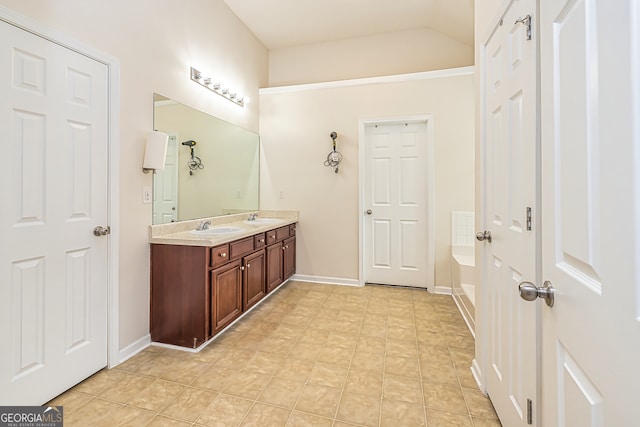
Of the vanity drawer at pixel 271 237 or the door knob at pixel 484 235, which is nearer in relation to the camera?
the door knob at pixel 484 235

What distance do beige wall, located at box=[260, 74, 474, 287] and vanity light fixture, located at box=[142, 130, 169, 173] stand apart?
1896mm

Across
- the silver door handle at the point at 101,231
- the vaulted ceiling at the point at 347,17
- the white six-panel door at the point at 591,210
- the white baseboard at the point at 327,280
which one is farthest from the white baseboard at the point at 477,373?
the vaulted ceiling at the point at 347,17

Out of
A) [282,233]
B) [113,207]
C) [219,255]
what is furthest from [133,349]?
[282,233]

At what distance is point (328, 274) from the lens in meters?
3.87

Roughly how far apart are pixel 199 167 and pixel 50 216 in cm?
135

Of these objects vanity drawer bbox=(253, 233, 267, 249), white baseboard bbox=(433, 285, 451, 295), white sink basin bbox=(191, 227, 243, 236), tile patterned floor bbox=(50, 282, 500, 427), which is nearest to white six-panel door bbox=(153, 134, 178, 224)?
white sink basin bbox=(191, 227, 243, 236)

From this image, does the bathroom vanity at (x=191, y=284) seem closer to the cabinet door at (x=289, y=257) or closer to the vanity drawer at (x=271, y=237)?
the vanity drawer at (x=271, y=237)

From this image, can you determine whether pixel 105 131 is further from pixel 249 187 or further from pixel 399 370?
pixel 399 370

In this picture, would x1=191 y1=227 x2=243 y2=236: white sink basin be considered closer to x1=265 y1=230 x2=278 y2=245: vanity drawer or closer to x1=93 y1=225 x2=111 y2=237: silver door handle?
x1=265 y1=230 x2=278 y2=245: vanity drawer

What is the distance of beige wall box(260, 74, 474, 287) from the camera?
344cm

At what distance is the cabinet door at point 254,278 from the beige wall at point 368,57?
106 inches

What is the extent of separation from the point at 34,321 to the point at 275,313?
1766mm

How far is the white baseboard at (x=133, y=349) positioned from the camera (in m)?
2.04

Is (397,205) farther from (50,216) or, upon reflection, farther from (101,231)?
(50,216)
